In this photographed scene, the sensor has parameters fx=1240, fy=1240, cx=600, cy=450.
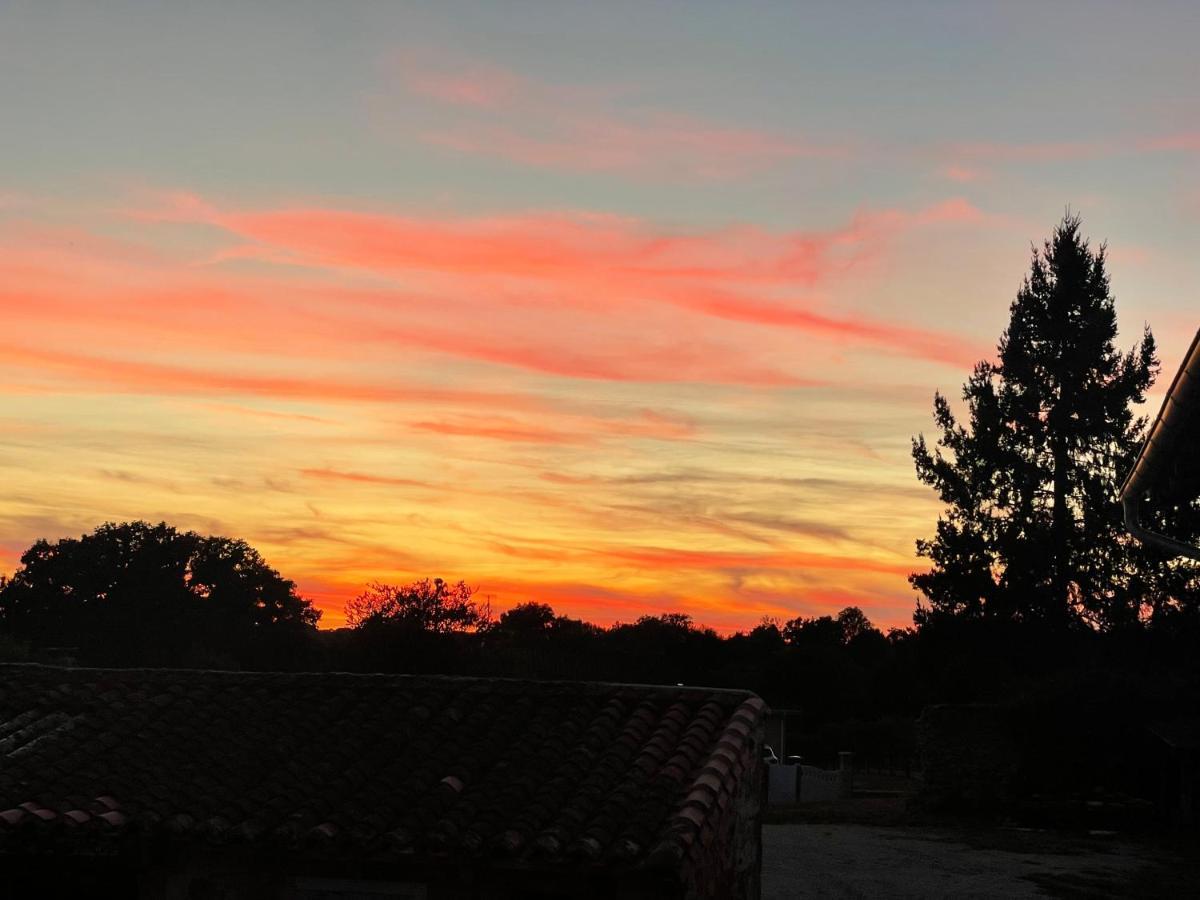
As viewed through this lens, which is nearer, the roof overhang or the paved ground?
the roof overhang

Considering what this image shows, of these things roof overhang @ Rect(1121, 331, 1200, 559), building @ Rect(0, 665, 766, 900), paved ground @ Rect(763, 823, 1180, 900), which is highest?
roof overhang @ Rect(1121, 331, 1200, 559)

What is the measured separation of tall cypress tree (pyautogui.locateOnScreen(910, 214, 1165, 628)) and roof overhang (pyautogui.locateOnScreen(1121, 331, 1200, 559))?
31.9 metres

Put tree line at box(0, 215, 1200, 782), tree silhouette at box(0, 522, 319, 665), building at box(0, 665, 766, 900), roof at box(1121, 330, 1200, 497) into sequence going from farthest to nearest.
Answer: tree silhouette at box(0, 522, 319, 665)
tree line at box(0, 215, 1200, 782)
building at box(0, 665, 766, 900)
roof at box(1121, 330, 1200, 497)

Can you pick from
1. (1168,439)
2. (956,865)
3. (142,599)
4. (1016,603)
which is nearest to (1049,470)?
(1016,603)

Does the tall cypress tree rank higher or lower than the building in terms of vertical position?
higher

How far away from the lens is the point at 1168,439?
42.6 feet

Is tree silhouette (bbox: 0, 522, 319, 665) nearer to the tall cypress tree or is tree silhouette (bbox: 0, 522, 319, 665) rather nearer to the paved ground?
the tall cypress tree

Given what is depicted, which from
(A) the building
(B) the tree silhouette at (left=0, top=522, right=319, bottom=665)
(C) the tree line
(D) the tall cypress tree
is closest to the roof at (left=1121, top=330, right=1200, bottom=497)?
(A) the building

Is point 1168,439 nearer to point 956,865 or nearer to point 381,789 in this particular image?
point 381,789

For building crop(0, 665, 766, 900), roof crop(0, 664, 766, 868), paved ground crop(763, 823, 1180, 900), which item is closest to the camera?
building crop(0, 665, 766, 900)

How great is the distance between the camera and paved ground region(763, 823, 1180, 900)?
2266 centimetres

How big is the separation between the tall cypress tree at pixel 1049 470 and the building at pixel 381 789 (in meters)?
34.4

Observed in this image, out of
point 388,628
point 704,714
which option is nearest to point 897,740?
point 388,628

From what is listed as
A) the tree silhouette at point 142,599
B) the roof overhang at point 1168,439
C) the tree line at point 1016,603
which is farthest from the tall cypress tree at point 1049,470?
the tree silhouette at point 142,599
